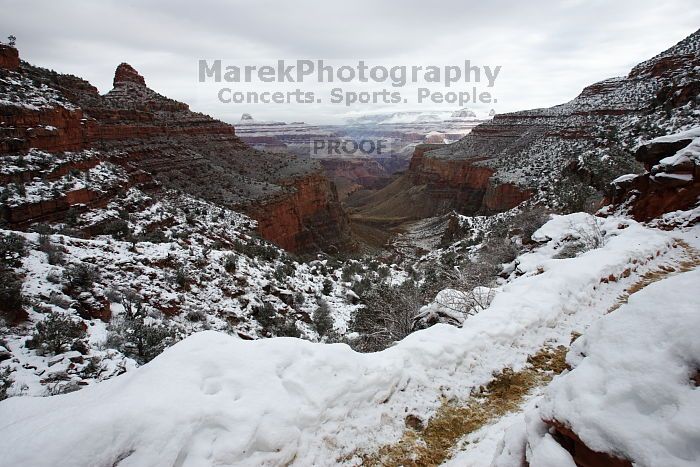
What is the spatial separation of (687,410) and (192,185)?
104 ft

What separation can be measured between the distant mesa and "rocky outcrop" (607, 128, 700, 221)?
145 ft

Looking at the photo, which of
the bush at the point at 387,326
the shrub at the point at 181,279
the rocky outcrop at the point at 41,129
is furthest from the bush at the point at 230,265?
the rocky outcrop at the point at 41,129

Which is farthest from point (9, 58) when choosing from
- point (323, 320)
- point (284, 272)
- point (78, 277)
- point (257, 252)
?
point (323, 320)

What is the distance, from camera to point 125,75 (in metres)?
38.8

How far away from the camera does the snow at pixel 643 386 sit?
204cm

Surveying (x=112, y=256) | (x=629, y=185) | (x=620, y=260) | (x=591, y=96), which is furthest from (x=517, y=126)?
(x=112, y=256)

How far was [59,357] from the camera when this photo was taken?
6.32 m

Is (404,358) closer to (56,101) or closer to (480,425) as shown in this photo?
(480,425)

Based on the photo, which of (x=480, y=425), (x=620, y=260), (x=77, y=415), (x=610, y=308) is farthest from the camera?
(x=620, y=260)

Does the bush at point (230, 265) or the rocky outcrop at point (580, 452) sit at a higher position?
the rocky outcrop at point (580, 452)

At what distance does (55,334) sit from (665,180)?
1626 centimetres

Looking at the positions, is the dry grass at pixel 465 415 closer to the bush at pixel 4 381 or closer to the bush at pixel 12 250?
the bush at pixel 4 381

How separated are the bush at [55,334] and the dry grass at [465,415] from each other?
6.07m

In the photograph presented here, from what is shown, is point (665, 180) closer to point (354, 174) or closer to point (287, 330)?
point (287, 330)
